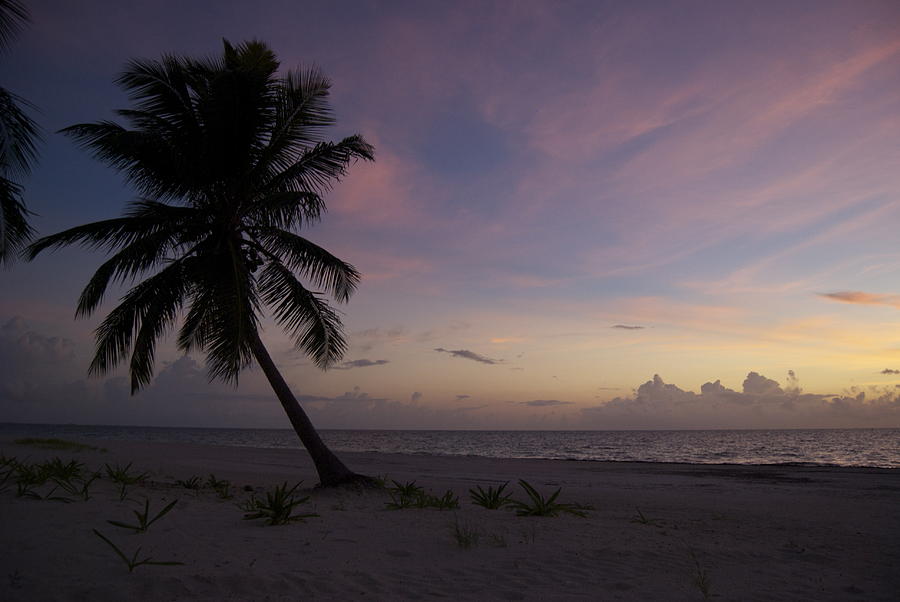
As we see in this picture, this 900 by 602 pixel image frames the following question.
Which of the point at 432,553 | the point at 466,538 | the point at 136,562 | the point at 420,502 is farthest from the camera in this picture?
the point at 420,502

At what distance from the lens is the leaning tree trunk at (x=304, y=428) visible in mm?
10516

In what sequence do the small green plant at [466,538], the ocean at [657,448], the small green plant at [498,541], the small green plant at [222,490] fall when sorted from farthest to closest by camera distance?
the ocean at [657,448] → the small green plant at [222,490] → the small green plant at [498,541] → the small green plant at [466,538]

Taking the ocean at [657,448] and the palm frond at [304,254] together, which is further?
the ocean at [657,448]

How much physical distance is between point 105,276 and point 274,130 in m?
4.61

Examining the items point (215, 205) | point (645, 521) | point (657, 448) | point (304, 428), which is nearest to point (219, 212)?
point (215, 205)

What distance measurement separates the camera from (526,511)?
25.3 ft

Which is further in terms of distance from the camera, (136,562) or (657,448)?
(657,448)

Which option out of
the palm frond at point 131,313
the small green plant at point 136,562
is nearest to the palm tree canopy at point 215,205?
the palm frond at point 131,313

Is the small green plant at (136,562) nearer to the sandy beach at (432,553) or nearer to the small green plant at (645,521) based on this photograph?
the sandy beach at (432,553)

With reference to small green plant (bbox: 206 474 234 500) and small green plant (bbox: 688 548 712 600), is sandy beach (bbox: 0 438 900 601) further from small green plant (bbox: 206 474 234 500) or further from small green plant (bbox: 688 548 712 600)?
small green plant (bbox: 206 474 234 500)

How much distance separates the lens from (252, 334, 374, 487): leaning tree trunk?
34.5ft

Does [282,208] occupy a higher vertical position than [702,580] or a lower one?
higher

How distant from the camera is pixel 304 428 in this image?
35.2 feet

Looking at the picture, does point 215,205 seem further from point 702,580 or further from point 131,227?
point 702,580
